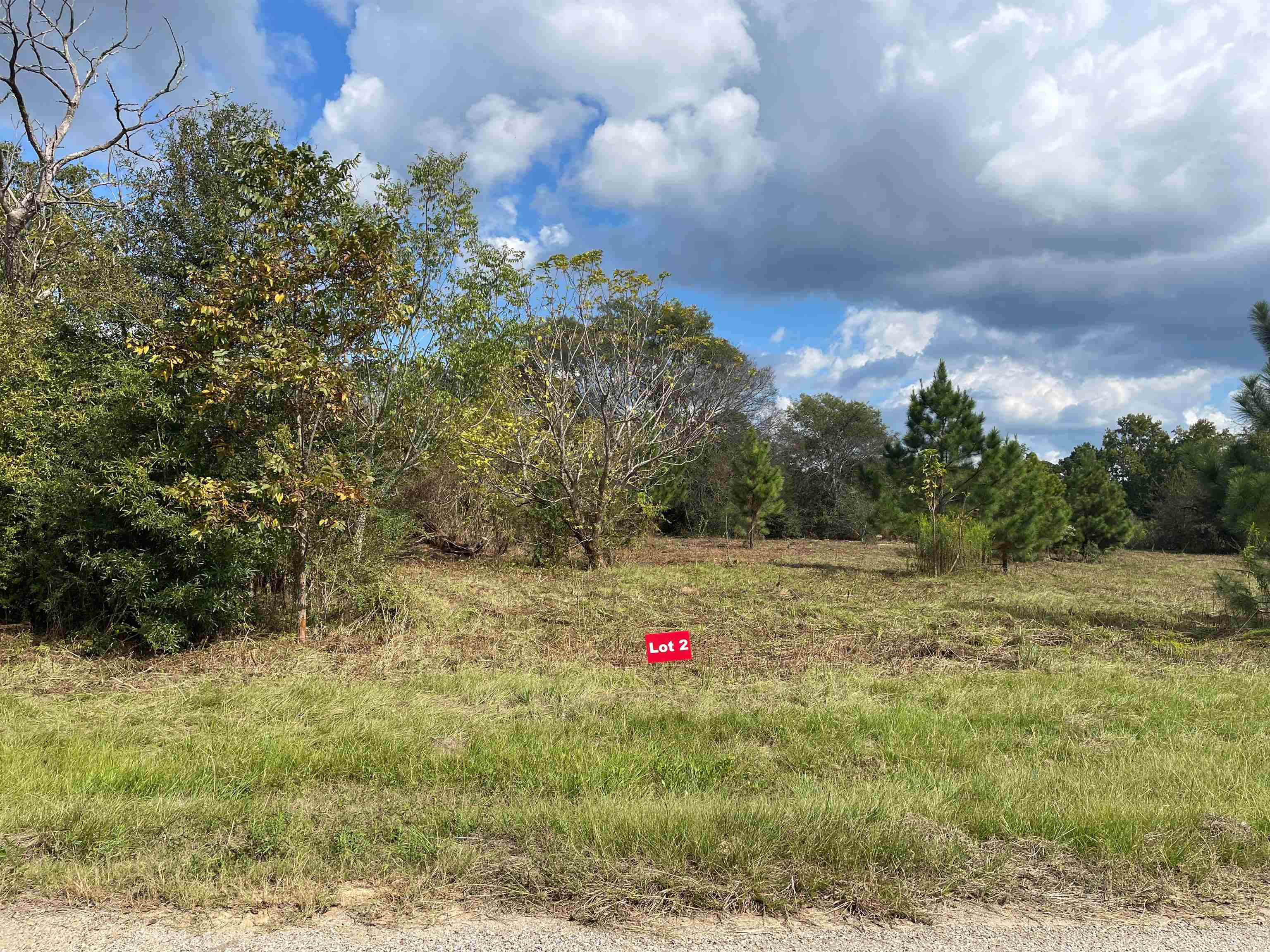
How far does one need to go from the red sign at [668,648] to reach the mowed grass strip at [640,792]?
2.44 ft

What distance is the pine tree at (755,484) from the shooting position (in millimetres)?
25141

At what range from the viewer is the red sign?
7.52 m

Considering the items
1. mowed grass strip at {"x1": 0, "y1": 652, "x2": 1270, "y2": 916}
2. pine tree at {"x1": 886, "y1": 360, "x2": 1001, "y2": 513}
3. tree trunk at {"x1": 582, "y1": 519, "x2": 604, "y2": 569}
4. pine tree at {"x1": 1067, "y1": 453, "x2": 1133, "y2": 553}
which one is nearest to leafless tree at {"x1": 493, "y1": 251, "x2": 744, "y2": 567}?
tree trunk at {"x1": 582, "y1": 519, "x2": 604, "y2": 569}

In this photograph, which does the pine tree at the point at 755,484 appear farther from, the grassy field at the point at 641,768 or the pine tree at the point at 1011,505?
the grassy field at the point at 641,768

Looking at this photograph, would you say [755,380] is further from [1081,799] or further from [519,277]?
[1081,799]

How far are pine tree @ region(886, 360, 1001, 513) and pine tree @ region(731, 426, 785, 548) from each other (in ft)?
18.0

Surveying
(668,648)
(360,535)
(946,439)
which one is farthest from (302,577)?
(946,439)

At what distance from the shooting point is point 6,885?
296cm

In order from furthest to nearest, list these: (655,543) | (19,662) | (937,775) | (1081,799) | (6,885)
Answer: (655,543), (19,662), (937,775), (1081,799), (6,885)


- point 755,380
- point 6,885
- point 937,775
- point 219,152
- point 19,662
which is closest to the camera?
point 6,885

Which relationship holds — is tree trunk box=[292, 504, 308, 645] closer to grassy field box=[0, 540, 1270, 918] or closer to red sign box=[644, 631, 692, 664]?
grassy field box=[0, 540, 1270, 918]

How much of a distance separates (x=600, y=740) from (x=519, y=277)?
7.31m

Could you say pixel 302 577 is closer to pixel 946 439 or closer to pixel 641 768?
pixel 641 768

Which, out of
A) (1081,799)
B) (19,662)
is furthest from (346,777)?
(19,662)
